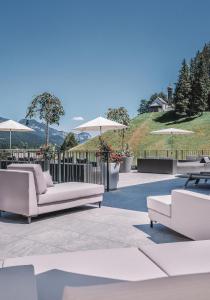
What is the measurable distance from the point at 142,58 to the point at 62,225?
55.2 feet

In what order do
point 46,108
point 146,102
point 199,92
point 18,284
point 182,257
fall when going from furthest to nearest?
point 146,102 < point 199,92 < point 46,108 < point 182,257 < point 18,284

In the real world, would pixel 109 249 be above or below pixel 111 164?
below

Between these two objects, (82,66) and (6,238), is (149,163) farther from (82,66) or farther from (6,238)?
(82,66)

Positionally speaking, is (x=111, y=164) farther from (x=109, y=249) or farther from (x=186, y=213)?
(x=109, y=249)

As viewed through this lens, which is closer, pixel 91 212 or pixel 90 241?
pixel 90 241

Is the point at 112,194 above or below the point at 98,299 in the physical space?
below

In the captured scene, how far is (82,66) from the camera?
68.5 feet

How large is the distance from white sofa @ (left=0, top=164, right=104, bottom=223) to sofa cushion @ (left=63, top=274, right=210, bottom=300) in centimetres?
400

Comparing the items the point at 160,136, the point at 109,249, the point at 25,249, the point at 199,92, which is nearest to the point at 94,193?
the point at 25,249

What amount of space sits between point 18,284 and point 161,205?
9.97 feet

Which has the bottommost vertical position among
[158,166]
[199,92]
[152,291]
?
[158,166]

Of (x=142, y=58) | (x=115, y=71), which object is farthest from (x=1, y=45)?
(x=142, y=58)

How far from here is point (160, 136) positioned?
143 feet

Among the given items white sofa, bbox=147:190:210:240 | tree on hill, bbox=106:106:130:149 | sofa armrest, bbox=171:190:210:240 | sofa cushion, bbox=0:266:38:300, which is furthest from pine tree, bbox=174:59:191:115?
sofa cushion, bbox=0:266:38:300
